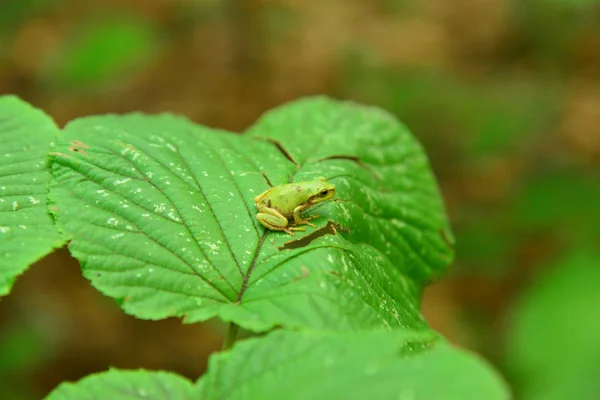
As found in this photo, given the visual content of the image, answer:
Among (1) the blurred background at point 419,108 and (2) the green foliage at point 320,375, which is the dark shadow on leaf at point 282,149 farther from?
(1) the blurred background at point 419,108

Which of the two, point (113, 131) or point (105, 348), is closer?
point (113, 131)

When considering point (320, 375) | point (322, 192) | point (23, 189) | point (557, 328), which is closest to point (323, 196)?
point (322, 192)

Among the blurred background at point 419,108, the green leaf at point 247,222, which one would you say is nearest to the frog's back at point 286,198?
the green leaf at point 247,222

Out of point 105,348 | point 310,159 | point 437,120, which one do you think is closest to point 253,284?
point 310,159

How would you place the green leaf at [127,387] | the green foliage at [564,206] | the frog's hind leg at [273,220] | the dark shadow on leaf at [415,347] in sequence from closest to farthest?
the green leaf at [127,387], the dark shadow on leaf at [415,347], the frog's hind leg at [273,220], the green foliage at [564,206]

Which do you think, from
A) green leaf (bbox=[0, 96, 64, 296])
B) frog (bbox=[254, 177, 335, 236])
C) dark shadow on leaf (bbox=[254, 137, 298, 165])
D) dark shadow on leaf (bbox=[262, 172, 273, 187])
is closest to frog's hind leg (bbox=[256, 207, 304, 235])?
frog (bbox=[254, 177, 335, 236])

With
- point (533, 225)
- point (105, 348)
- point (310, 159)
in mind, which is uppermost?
point (310, 159)

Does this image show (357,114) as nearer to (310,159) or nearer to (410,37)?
(310,159)
